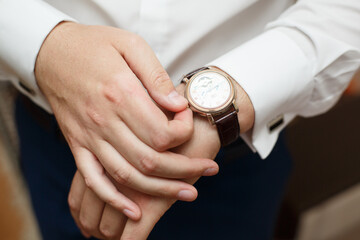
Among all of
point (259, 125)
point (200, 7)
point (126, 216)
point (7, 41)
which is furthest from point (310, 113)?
point (7, 41)

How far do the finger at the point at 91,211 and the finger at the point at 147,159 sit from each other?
92 mm

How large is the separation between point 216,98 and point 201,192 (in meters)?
0.32

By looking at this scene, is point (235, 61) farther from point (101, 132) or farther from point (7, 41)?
point (7, 41)

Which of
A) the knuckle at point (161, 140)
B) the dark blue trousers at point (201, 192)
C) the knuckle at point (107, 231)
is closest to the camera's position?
the knuckle at point (161, 140)

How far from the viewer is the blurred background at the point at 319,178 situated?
1445 mm

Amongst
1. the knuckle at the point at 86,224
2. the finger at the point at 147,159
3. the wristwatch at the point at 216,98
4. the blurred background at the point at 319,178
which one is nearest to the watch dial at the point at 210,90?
the wristwatch at the point at 216,98

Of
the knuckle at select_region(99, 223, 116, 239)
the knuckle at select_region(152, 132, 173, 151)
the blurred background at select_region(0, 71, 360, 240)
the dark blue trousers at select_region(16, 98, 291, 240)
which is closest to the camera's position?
the knuckle at select_region(152, 132, 173, 151)

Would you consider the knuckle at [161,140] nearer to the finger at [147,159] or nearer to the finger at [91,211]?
the finger at [147,159]

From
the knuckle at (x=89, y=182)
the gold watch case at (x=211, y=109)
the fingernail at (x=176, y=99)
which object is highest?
the fingernail at (x=176, y=99)

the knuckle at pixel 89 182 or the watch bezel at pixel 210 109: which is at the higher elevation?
the watch bezel at pixel 210 109

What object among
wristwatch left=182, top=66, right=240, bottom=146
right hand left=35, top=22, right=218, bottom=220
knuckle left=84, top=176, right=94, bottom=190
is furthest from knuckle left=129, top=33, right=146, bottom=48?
knuckle left=84, top=176, right=94, bottom=190

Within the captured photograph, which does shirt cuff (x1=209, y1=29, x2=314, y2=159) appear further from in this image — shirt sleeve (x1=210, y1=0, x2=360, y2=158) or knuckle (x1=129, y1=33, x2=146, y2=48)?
knuckle (x1=129, y1=33, x2=146, y2=48)

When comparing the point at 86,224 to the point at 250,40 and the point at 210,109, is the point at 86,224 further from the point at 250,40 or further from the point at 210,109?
the point at 250,40

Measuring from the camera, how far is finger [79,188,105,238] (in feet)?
2.10
